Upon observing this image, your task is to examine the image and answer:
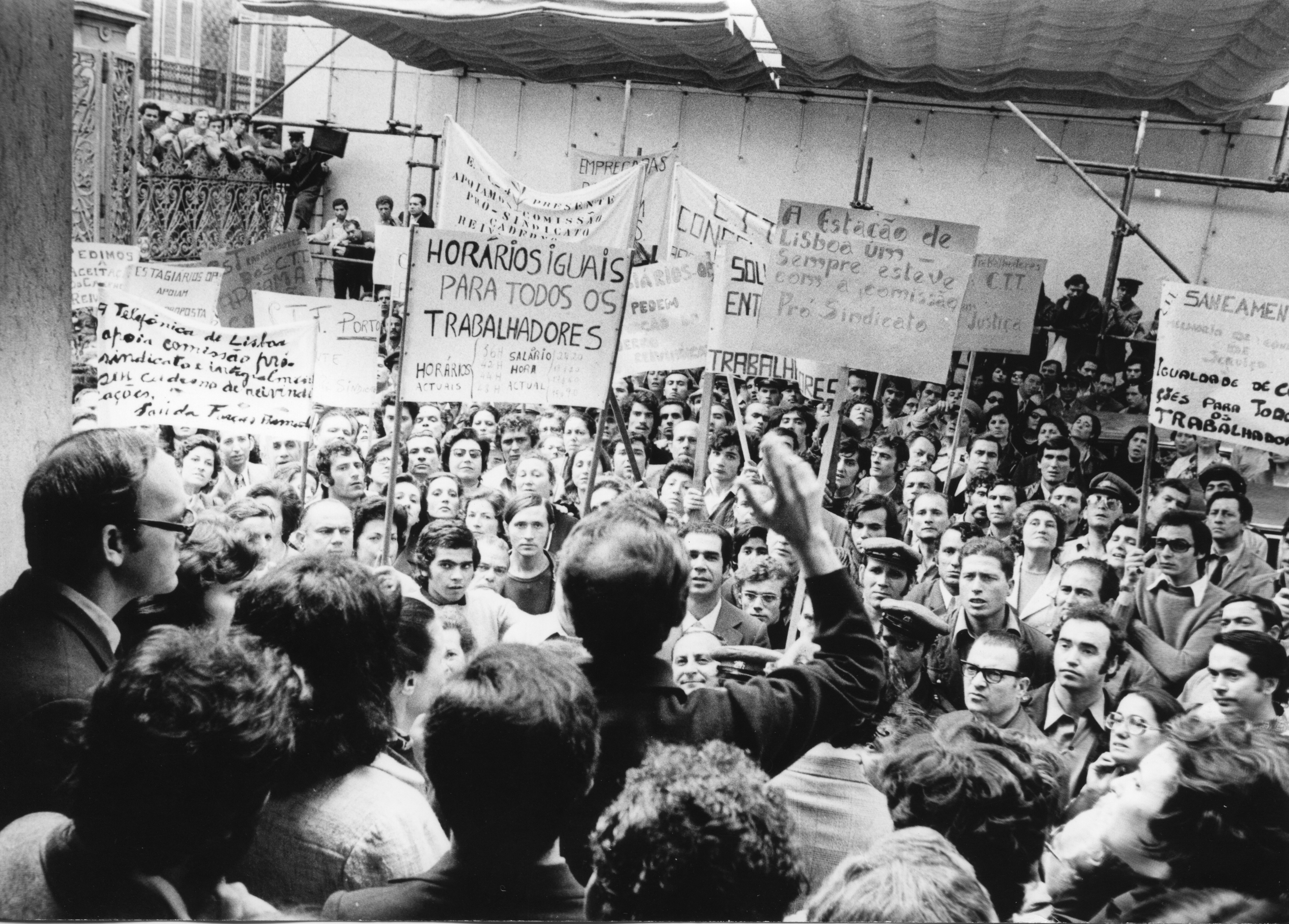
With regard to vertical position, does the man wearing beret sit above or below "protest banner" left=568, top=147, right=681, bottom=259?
below

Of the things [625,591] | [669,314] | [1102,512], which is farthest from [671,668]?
[669,314]

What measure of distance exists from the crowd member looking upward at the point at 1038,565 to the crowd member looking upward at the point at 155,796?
13.1ft

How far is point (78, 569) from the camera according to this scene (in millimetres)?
2635

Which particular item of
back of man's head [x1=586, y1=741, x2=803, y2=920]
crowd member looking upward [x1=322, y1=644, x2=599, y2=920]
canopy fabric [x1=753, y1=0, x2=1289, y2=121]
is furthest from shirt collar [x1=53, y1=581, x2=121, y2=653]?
canopy fabric [x1=753, y1=0, x2=1289, y2=121]

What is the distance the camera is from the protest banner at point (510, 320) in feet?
16.3

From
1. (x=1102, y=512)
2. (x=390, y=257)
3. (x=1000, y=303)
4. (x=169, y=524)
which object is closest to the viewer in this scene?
A: (x=169, y=524)

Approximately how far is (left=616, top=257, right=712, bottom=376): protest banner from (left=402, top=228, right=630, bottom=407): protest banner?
1690mm

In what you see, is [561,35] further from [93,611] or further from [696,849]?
[696,849]

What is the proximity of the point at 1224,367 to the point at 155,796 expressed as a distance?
481cm

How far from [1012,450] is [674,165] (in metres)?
3.19

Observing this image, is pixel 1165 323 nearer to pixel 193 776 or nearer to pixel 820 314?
pixel 820 314

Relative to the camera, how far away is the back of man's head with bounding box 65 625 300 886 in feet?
6.24

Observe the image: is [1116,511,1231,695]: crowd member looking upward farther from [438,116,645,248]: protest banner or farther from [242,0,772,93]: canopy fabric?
[242,0,772,93]: canopy fabric

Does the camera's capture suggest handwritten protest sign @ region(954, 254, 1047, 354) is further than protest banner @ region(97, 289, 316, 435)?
Yes
